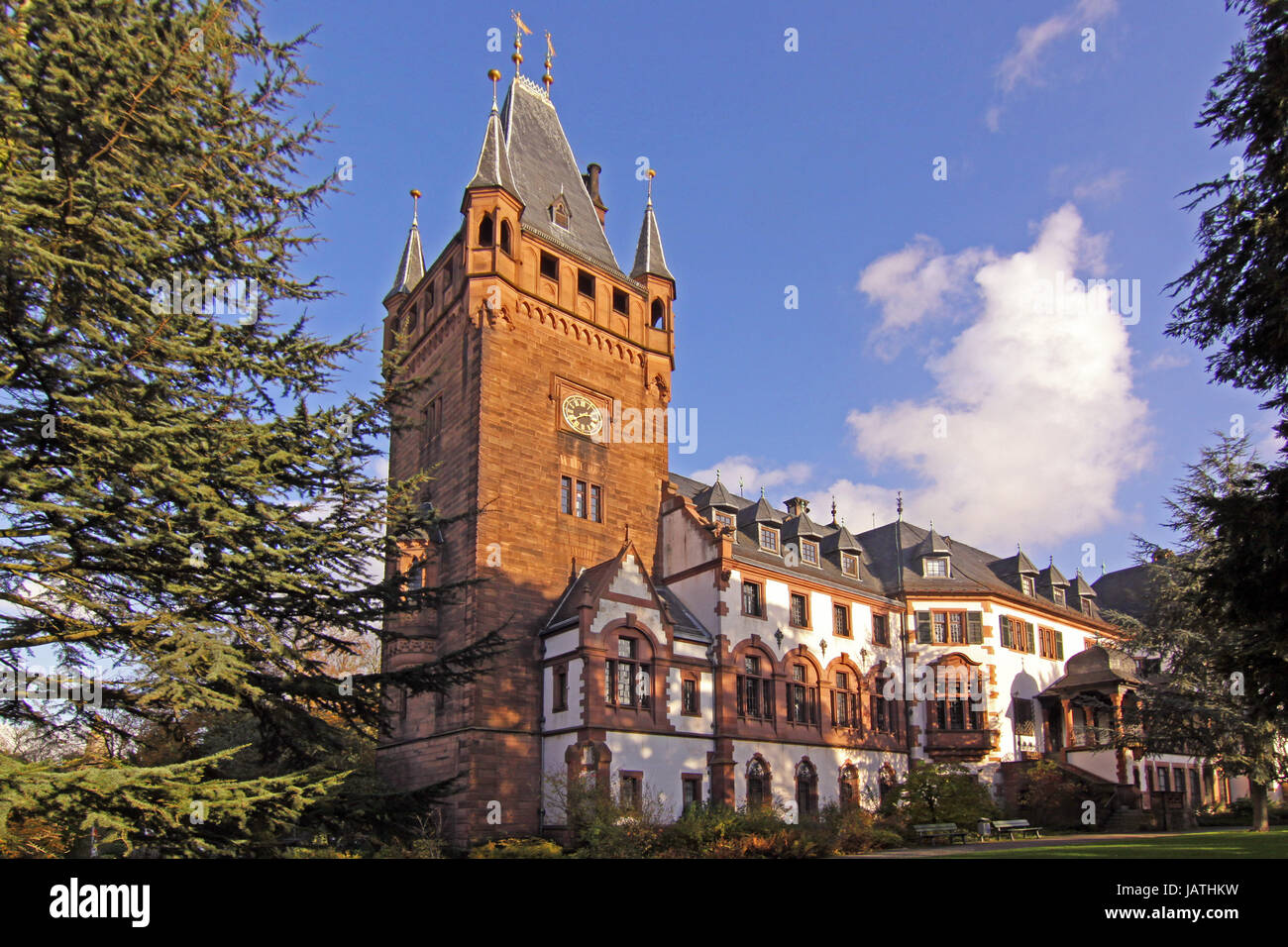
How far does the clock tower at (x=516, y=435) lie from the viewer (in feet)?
101

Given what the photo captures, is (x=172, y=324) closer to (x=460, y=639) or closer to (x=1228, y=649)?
(x=1228, y=649)

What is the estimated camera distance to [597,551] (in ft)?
117

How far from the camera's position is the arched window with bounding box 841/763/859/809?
3752 cm

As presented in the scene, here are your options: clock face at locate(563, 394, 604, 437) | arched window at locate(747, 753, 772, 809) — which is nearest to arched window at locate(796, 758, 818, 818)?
arched window at locate(747, 753, 772, 809)

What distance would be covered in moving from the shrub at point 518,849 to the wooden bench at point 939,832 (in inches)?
554

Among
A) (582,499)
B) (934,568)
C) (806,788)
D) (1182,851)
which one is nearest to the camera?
(1182,851)

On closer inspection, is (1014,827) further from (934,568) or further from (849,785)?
(934,568)

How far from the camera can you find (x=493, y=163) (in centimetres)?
3650

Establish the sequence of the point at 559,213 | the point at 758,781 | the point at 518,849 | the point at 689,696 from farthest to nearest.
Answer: the point at 559,213, the point at 758,781, the point at 689,696, the point at 518,849

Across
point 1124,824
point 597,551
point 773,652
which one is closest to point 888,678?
point 773,652

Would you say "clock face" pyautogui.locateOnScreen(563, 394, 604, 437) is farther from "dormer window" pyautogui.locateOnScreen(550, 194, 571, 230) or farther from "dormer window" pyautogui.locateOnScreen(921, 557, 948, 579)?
"dormer window" pyautogui.locateOnScreen(921, 557, 948, 579)

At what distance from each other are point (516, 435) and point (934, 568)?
23.0 m

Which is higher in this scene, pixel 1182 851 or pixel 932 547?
pixel 932 547

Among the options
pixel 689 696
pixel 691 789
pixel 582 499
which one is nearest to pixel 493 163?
pixel 582 499
